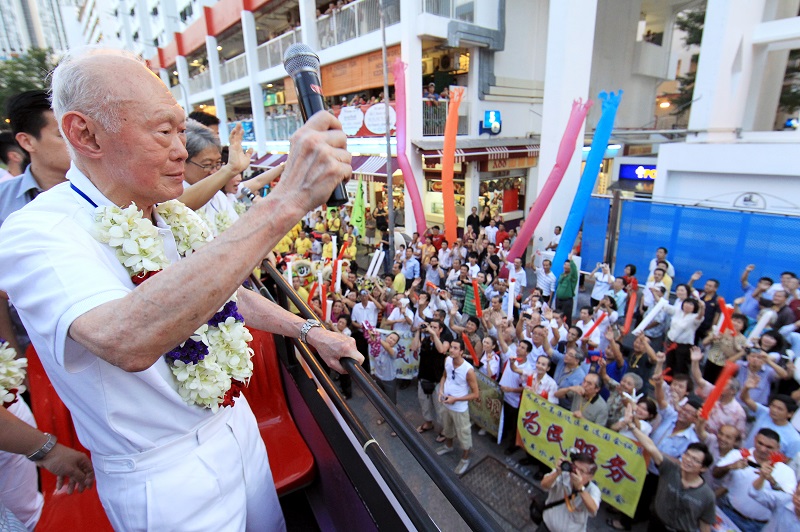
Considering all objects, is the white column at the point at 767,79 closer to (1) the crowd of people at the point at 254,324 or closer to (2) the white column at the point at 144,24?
(1) the crowd of people at the point at 254,324

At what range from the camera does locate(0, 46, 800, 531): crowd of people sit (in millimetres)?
819

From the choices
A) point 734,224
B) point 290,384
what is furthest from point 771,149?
point 290,384

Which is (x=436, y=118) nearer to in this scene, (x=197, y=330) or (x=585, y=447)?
(x=585, y=447)

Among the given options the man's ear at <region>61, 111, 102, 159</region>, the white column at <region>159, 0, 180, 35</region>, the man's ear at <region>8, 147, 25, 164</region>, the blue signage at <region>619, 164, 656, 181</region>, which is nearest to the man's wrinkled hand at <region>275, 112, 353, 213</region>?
the man's ear at <region>61, 111, 102, 159</region>

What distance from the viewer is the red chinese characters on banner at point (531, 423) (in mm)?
4840

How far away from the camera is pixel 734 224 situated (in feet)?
26.0

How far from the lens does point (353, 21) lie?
47.3 feet

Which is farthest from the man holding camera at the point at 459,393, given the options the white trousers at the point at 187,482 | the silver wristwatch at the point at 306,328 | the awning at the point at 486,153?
the awning at the point at 486,153

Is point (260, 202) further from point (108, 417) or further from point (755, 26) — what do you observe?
point (755, 26)

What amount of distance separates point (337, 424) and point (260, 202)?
1.28 m

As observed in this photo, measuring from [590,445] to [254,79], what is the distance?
837 inches

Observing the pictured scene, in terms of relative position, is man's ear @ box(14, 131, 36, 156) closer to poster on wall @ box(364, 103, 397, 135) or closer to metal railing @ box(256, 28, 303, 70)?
poster on wall @ box(364, 103, 397, 135)

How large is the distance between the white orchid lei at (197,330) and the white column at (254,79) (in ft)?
70.8

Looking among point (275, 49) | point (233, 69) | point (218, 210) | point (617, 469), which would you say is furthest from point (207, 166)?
point (233, 69)
